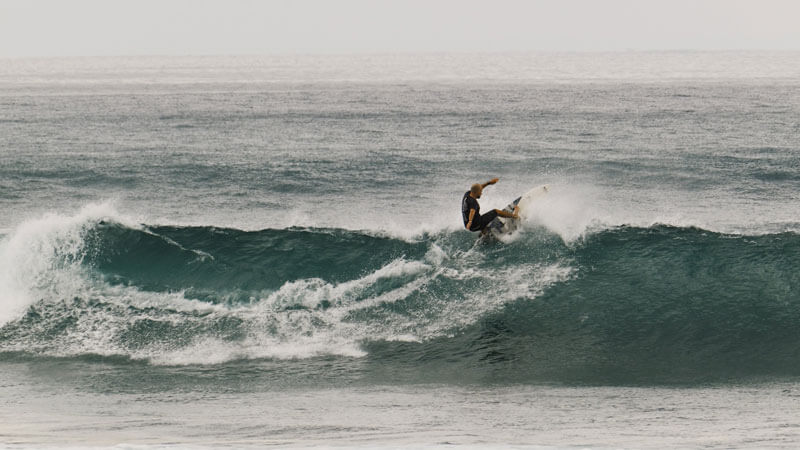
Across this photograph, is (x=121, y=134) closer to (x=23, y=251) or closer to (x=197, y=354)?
(x=23, y=251)

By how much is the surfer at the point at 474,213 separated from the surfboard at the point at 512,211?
24 cm

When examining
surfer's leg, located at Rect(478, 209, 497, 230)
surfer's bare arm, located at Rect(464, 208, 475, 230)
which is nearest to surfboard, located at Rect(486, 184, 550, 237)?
surfer's leg, located at Rect(478, 209, 497, 230)

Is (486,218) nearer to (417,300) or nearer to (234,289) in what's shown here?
(417,300)

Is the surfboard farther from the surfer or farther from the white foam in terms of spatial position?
the white foam

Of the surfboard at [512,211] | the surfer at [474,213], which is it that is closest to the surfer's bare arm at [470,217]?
the surfer at [474,213]

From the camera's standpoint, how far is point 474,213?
16.0 m

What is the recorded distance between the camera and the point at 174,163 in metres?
33.7

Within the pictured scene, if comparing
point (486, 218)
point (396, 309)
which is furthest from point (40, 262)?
point (486, 218)

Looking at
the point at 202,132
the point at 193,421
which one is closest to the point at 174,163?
the point at 202,132

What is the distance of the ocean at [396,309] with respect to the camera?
970 cm

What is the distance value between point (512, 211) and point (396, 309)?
4.09 metres

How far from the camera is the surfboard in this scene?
16781mm

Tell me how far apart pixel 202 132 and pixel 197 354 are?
33.1 m

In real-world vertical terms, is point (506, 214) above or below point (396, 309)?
above
